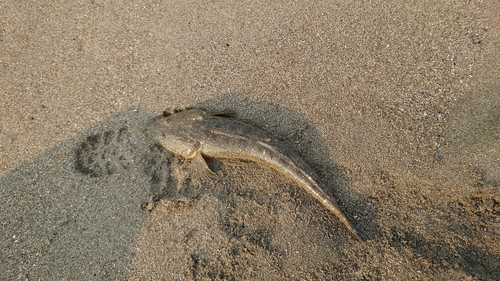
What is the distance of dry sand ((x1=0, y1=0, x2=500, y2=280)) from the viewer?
2.92 meters

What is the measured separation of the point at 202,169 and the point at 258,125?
815 millimetres

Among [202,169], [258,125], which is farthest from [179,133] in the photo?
[258,125]

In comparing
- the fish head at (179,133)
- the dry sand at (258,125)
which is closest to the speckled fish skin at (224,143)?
the fish head at (179,133)

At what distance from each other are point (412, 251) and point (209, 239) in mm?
1945

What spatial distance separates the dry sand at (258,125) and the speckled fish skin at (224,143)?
0.52ft

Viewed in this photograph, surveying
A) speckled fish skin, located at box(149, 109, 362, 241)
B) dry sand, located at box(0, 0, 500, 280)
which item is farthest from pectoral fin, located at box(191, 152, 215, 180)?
dry sand, located at box(0, 0, 500, 280)

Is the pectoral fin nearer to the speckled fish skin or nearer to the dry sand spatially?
the speckled fish skin

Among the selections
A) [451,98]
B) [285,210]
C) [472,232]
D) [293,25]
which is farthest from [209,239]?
[451,98]

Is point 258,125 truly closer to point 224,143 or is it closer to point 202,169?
point 224,143

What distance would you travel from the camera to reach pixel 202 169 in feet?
10.6

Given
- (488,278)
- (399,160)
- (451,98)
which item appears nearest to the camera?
(488,278)

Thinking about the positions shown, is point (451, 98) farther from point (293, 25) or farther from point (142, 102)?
point (142, 102)

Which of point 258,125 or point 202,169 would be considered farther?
point 258,125

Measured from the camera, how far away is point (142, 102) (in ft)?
Answer: 11.8
